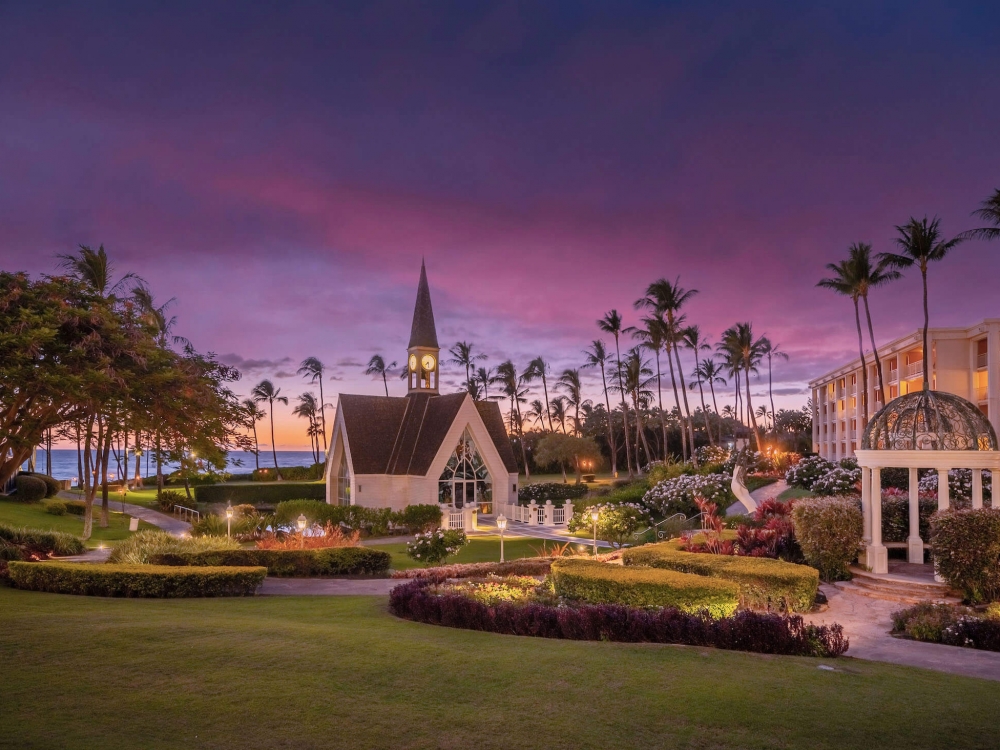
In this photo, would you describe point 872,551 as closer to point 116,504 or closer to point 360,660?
point 360,660

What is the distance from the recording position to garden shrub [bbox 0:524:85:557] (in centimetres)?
2025

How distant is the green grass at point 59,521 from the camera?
29.1 metres

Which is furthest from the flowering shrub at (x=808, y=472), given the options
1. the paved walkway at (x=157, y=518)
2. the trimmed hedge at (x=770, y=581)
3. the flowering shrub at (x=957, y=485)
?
the paved walkway at (x=157, y=518)

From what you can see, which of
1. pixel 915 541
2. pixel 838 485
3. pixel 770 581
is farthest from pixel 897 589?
pixel 838 485

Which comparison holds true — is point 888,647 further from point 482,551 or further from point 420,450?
point 420,450

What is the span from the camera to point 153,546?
60.5 ft

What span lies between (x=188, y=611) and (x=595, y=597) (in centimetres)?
722

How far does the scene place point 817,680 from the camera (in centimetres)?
784

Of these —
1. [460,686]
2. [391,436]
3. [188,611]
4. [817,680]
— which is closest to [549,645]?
[460,686]

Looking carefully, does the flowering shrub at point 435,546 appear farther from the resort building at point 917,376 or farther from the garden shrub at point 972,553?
the resort building at point 917,376

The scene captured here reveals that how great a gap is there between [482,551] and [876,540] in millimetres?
13715

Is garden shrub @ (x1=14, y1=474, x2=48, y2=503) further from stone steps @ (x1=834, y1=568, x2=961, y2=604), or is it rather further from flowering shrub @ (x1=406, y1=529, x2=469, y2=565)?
stone steps @ (x1=834, y1=568, x2=961, y2=604)

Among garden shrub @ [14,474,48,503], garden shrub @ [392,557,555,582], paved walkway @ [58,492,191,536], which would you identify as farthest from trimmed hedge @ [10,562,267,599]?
garden shrub @ [14,474,48,503]

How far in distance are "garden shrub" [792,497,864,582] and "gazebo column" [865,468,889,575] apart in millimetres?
279
